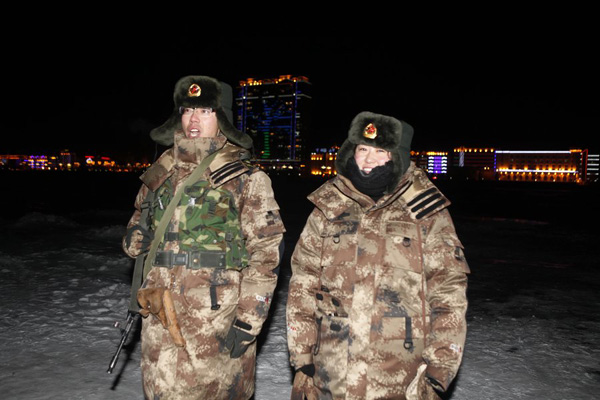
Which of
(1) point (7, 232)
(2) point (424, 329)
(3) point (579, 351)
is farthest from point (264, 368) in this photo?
(1) point (7, 232)

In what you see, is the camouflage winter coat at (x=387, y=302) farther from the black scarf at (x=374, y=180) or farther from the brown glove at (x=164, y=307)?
the brown glove at (x=164, y=307)

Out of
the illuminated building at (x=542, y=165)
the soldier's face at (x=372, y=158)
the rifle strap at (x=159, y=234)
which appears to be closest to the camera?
the soldier's face at (x=372, y=158)

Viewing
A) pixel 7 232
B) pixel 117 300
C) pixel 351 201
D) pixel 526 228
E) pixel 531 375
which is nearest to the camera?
pixel 351 201

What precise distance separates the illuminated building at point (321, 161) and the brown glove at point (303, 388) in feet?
541

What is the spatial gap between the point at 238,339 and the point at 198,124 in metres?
1.44

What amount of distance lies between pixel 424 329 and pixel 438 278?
0.28m

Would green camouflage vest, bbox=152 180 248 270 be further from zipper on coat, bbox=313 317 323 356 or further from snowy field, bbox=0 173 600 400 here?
snowy field, bbox=0 173 600 400

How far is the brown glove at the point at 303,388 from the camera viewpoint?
2514 mm

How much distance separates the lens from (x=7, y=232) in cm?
1279

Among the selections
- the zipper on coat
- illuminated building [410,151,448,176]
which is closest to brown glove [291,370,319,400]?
the zipper on coat

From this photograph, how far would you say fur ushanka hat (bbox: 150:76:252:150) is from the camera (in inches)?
118

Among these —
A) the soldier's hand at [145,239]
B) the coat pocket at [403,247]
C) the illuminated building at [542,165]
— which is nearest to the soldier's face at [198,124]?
the soldier's hand at [145,239]

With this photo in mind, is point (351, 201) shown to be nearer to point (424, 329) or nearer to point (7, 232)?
point (424, 329)

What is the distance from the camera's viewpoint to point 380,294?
237 centimetres
